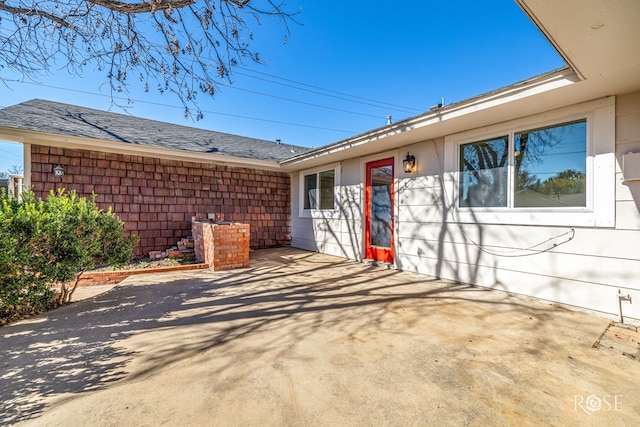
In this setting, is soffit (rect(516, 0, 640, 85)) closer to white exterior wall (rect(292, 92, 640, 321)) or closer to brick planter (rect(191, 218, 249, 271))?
white exterior wall (rect(292, 92, 640, 321))

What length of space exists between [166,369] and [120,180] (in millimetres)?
5811

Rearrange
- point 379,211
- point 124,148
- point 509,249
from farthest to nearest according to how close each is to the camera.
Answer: point 124,148 < point 379,211 < point 509,249

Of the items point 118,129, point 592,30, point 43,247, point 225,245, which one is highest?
point 118,129

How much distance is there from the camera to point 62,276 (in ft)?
9.84

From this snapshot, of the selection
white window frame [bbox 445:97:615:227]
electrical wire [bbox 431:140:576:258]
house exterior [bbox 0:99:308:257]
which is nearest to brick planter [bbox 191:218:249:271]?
house exterior [bbox 0:99:308:257]

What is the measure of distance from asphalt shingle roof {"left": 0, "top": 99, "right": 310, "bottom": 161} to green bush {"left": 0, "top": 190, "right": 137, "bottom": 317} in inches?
115

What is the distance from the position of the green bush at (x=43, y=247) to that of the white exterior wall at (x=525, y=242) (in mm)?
4585

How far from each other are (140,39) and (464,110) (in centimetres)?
428

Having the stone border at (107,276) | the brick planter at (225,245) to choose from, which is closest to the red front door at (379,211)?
the brick planter at (225,245)

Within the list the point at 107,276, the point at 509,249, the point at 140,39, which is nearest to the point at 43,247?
the point at 107,276

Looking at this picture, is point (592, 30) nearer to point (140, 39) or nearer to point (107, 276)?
point (140, 39)

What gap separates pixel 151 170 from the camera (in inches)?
253

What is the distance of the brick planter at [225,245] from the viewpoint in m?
4.91

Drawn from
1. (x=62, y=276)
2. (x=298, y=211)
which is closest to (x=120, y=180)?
(x=62, y=276)
